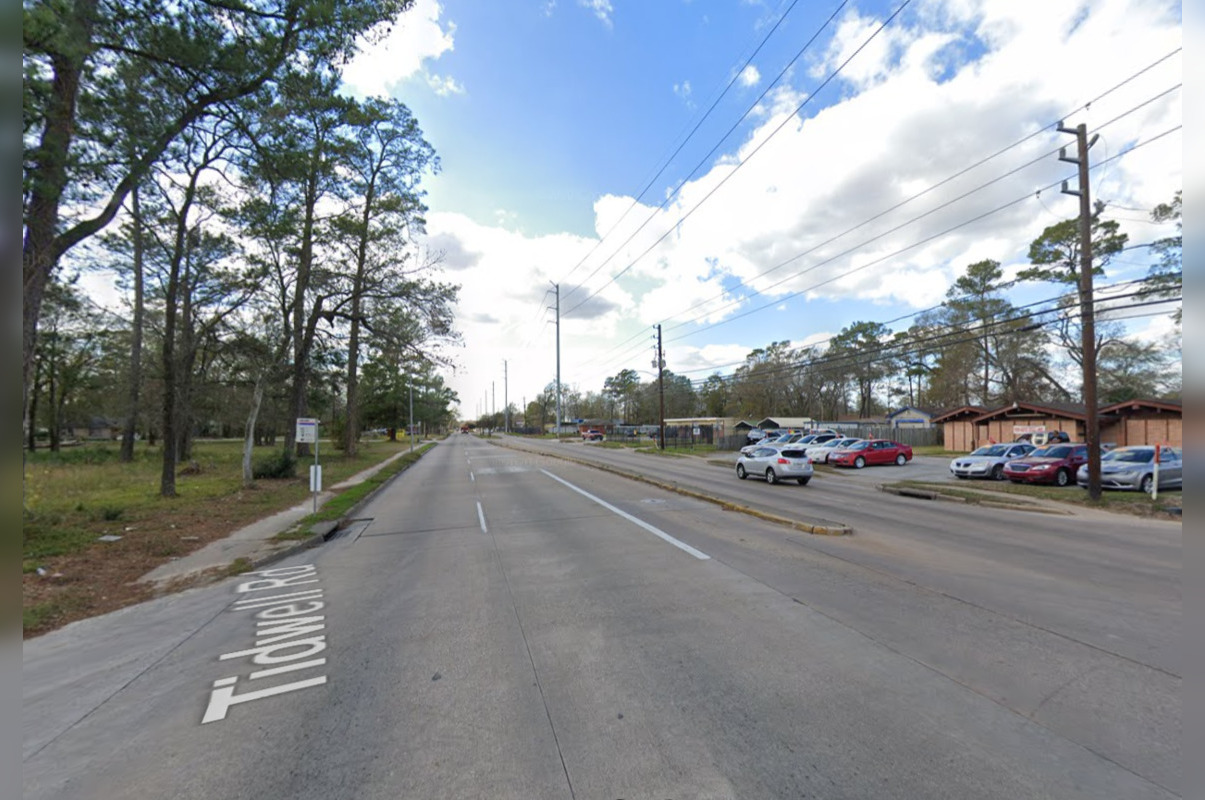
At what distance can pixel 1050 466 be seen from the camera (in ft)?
61.2

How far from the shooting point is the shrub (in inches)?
763

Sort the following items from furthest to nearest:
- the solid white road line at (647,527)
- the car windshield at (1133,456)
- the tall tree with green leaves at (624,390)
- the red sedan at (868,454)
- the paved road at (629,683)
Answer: the tall tree with green leaves at (624,390) < the red sedan at (868,454) < the car windshield at (1133,456) < the solid white road line at (647,527) < the paved road at (629,683)

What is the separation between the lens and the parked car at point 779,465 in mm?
19453

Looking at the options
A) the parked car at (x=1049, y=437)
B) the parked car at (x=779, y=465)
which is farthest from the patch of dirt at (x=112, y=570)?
the parked car at (x=1049, y=437)

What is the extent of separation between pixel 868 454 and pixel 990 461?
7.54 metres

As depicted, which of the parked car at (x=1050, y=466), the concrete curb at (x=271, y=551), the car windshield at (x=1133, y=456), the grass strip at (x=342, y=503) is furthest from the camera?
the parked car at (x=1050, y=466)

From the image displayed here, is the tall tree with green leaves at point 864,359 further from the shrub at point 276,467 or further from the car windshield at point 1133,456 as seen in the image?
the shrub at point 276,467

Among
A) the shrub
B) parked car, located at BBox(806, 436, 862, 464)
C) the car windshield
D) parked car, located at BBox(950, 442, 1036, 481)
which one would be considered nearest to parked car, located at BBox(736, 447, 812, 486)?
parked car, located at BBox(950, 442, 1036, 481)

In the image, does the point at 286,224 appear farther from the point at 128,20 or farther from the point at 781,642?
the point at 781,642

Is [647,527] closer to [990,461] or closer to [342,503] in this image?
[342,503]


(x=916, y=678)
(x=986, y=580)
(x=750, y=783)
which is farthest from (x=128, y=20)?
(x=986, y=580)

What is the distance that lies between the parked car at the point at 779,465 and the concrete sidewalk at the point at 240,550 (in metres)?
15.5

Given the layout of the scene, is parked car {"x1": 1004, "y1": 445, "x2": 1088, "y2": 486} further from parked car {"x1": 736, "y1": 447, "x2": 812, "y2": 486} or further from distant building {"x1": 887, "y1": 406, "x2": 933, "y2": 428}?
distant building {"x1": 887, "y1": 406, "x2": 933, "y2": 428}

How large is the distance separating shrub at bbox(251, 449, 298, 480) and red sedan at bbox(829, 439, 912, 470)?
2675 centimetres
